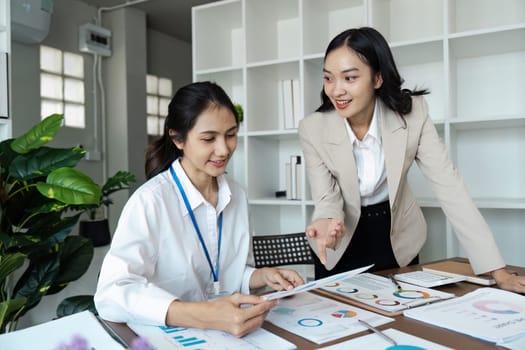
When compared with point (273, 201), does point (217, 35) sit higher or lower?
higher

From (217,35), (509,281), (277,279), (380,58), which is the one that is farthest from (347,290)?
(217,35)

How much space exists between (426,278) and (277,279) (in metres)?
0.42

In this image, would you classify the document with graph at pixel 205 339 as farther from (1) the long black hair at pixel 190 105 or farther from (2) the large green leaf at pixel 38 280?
(2) the large green leaf at pixel 38 280

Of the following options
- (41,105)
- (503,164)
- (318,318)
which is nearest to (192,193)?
(318,318)

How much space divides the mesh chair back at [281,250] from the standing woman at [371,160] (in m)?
0.04

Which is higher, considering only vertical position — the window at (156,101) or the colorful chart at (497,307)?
the window at (156,101)

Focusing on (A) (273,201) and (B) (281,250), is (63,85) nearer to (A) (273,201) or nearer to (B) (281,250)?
(A) (273,201)

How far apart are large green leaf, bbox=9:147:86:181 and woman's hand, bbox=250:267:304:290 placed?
107 centimetres

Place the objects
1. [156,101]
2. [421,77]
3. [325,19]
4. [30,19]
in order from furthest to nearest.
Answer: [156,101]
[30,19]
[325,19]
[421,77]

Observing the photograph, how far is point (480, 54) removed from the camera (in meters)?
2.51

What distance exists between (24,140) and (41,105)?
2570 mm

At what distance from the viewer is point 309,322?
35.2 inches

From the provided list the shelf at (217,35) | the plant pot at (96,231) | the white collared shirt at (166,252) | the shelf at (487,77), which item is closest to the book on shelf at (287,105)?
the shelf at (217,35)

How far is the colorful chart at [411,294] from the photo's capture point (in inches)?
42.1
